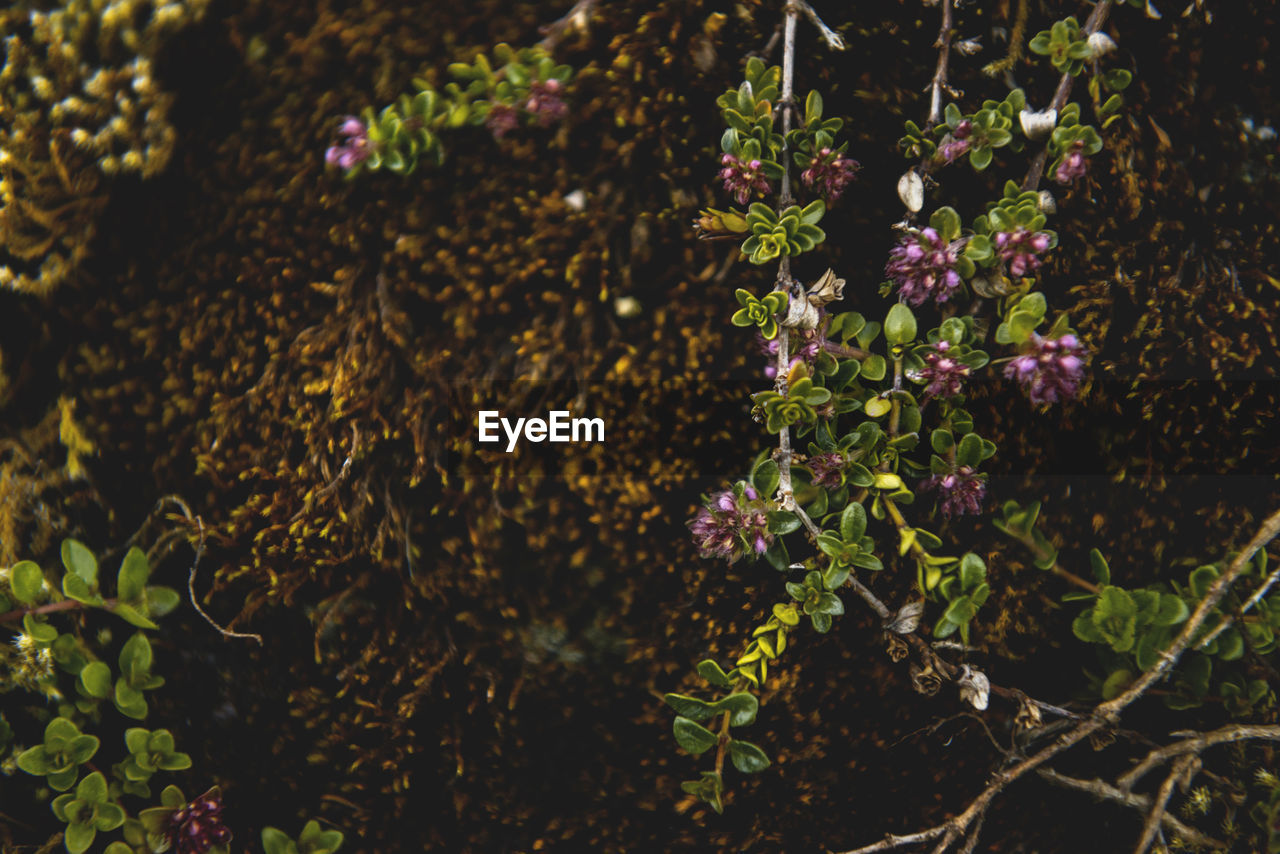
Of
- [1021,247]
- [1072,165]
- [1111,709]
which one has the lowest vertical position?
[1111,709]

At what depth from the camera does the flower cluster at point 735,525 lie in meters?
1.49

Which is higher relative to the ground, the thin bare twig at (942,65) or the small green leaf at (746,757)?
the thin bare twig at (942,65)

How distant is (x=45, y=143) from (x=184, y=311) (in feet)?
1.57

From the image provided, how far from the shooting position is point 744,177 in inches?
58.9

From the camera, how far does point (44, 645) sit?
5.49ft

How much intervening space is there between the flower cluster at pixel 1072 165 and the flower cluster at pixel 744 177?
611 millimetres

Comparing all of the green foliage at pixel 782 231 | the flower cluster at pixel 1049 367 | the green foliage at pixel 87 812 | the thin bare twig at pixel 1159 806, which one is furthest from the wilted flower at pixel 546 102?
the thin bare twig at pixel 1159 806

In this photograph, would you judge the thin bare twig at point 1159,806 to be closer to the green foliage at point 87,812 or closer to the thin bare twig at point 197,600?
the thin bare twig at point 197,600

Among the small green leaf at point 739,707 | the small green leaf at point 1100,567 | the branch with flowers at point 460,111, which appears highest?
the branch with flowers at point 460,111

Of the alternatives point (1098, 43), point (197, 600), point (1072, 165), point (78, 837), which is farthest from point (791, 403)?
point (78, 837)

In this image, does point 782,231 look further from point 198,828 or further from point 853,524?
point 198,828

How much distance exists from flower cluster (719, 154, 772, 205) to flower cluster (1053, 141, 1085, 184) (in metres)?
0.61

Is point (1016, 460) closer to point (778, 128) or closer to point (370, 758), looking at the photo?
point (778, 128)

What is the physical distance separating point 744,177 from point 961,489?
77cm
